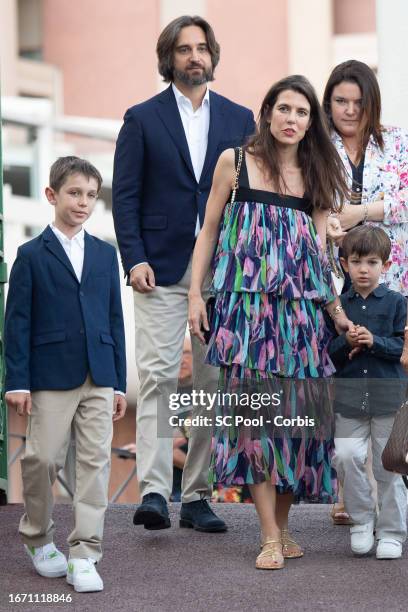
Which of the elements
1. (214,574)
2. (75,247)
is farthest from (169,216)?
(214,574)

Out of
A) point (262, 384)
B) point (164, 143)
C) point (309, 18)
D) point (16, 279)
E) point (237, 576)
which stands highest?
point (309, 18)

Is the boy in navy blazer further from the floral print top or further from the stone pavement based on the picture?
the floral print top

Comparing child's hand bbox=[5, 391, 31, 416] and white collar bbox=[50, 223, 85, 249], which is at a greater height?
white collar bbox=[50, 223, 85, 249]

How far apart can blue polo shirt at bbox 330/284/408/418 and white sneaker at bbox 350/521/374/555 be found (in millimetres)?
439

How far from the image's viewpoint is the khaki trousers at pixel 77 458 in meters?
5.57

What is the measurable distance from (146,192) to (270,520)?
1.62 metres

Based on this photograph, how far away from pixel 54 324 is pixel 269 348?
2.69 ft

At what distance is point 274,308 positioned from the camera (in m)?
5.88

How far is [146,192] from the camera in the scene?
663 centimetres

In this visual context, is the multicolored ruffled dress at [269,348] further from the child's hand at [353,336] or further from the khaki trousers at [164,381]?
the khaki trousers at [164,381]

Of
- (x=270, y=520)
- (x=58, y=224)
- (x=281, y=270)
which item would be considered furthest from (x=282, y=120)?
(x=270, y=520)

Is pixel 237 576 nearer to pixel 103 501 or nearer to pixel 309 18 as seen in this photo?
pixel 103 501

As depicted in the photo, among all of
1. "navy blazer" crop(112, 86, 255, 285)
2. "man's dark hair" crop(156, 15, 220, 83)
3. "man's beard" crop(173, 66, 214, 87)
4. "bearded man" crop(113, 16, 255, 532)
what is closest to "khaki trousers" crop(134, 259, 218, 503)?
"bearded man" crop(113, 16, 255, 532)

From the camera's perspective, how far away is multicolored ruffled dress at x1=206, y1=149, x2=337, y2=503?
582cm
